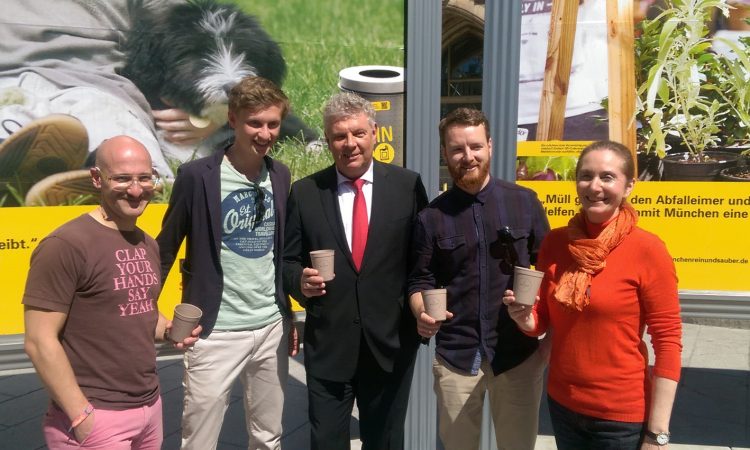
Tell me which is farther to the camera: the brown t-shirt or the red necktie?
the red necktie

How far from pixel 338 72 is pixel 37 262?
231cm

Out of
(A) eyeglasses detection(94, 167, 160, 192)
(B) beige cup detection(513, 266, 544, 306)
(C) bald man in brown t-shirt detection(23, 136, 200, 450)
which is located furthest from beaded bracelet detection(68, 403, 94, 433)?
(B) beige cup detection(513, 266, 544, 306)

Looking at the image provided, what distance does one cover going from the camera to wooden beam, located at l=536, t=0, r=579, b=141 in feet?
12.7

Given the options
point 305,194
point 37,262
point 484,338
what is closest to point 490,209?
point 484,338

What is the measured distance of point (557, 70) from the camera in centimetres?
392

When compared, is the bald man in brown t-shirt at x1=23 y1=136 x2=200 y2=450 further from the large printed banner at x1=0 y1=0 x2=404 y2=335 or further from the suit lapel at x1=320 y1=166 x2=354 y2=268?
the large printed banner at x1=0 y1=0 x2=404 y2=335

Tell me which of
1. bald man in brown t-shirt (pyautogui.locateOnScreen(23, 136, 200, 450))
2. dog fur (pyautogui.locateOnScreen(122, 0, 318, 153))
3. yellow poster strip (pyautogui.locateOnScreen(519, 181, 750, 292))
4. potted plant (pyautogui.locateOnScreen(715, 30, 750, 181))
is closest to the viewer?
bald man in brown t-shirt (pyautogui.locateOnScreen(23, 136, 200, 450))

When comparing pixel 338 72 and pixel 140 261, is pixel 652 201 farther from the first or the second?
pixel 140 261

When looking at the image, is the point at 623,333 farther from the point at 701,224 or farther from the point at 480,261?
the point at 701,224

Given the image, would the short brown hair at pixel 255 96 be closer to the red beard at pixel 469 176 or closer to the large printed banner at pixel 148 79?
the red beard at pixel 469 176

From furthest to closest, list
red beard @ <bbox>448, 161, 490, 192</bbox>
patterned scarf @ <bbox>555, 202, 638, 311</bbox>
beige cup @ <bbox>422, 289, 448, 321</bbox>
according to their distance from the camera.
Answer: red beard @ <bbox>448, 161, 490, 192</bbox> → beige cup @ <bbox>422, 289, 448, 321</bbox> → patterned scarf @ <bbox>555, 202, 638, 311</bbox>

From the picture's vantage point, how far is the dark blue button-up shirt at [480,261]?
2596mm

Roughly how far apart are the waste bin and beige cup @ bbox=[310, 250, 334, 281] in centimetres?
142

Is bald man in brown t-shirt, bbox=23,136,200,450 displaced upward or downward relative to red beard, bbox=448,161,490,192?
downward
